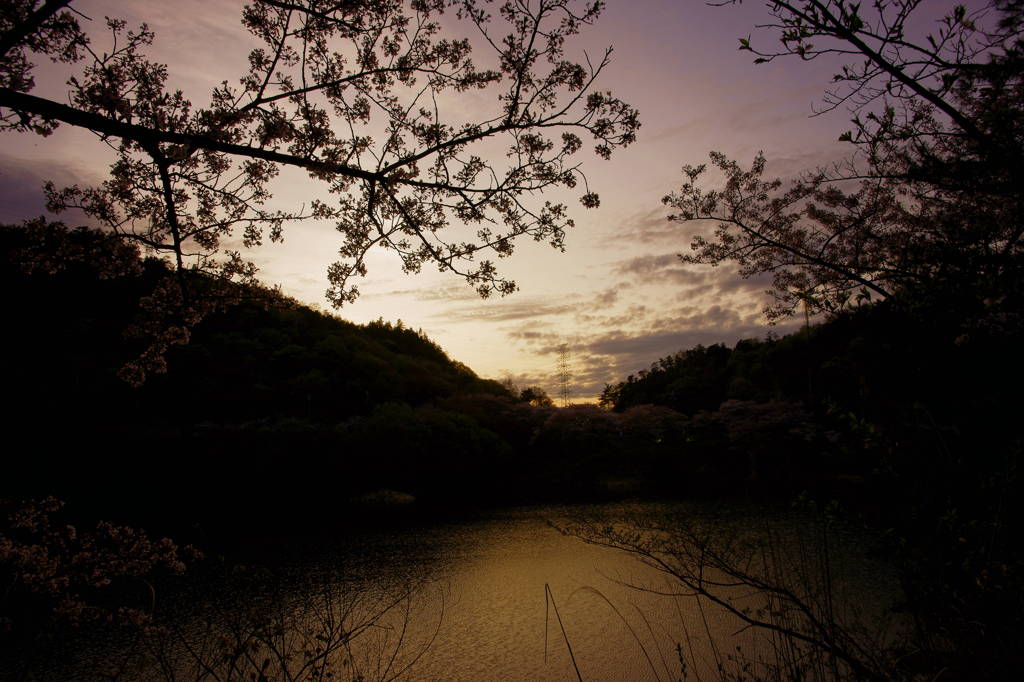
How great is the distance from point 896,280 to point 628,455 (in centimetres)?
2949

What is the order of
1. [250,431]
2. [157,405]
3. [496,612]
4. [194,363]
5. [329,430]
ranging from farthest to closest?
[194,363] < [329,430] < [157,405] < [250,431] < [496,612]

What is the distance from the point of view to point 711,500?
19.9 metres

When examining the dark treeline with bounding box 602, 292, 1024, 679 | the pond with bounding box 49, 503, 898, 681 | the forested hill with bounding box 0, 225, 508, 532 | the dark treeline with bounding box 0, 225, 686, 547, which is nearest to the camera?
the dark treeline with bounding box 602, 292, 1024, 679

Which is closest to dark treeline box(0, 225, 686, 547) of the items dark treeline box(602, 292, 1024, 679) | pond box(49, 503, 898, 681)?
pond box(49, 503, 898, 681)

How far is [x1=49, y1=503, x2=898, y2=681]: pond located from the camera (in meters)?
→ 4.50

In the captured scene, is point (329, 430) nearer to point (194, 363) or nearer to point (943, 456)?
point (194, 363)

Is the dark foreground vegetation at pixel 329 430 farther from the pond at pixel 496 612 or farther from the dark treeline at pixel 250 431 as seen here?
the pond at pixel 496 612

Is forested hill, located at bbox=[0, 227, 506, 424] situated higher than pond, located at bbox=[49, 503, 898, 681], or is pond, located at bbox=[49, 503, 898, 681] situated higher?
forested hill, located at bbox=[0, 227, 506, 424]

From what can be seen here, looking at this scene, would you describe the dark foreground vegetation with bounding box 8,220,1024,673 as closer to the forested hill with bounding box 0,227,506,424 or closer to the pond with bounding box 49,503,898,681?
the forested hill with bounding box 0,227,506,424

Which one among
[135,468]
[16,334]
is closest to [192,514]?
[135,468]

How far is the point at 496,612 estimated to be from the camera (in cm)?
Answer: 863

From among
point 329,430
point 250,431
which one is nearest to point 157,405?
point 250,431

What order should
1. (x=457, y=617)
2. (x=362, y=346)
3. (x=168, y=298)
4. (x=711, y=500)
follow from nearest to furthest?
(x=168, y=298), (x=457, y=617), (x=711, y=500), (x=362, y=346)

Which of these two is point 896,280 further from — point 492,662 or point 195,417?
point 195,417
